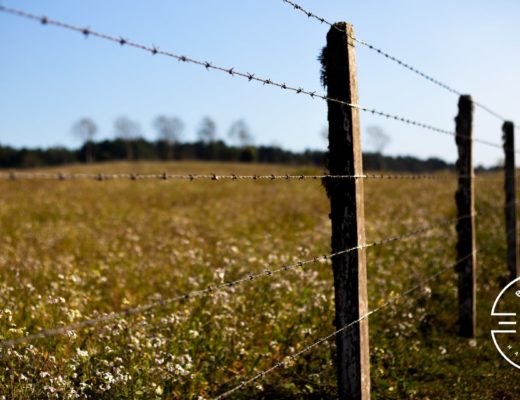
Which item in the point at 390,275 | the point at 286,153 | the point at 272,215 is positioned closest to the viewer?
the point at 390,275

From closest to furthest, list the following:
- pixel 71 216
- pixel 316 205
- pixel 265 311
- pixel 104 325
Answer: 1. pixel 104 325
2. pixel 265 311
3. pixel 71 216
4. pixel 316 205

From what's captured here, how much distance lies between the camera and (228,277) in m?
6.90

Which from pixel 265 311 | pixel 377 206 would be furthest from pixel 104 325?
pixel 377 206

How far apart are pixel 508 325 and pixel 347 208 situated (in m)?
4.54

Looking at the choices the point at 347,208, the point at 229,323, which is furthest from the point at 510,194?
the point at 347,208

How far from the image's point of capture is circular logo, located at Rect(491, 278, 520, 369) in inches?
247

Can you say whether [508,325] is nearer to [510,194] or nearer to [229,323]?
[510,194]

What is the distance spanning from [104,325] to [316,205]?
15.4 metres

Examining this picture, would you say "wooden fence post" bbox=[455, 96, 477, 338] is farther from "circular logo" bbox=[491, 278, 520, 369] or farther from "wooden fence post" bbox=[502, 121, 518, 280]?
"wooden fence post" bbox=[502, 121, 518, 280]

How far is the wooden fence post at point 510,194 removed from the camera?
9.70 meters

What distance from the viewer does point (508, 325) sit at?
7367 millimetres

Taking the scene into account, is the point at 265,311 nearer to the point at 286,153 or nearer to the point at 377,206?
the point at 377,206

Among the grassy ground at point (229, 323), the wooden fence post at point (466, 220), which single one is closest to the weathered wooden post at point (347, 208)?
the grassy ground at point (229, 323)

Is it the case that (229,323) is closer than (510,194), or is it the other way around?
(229,323)
